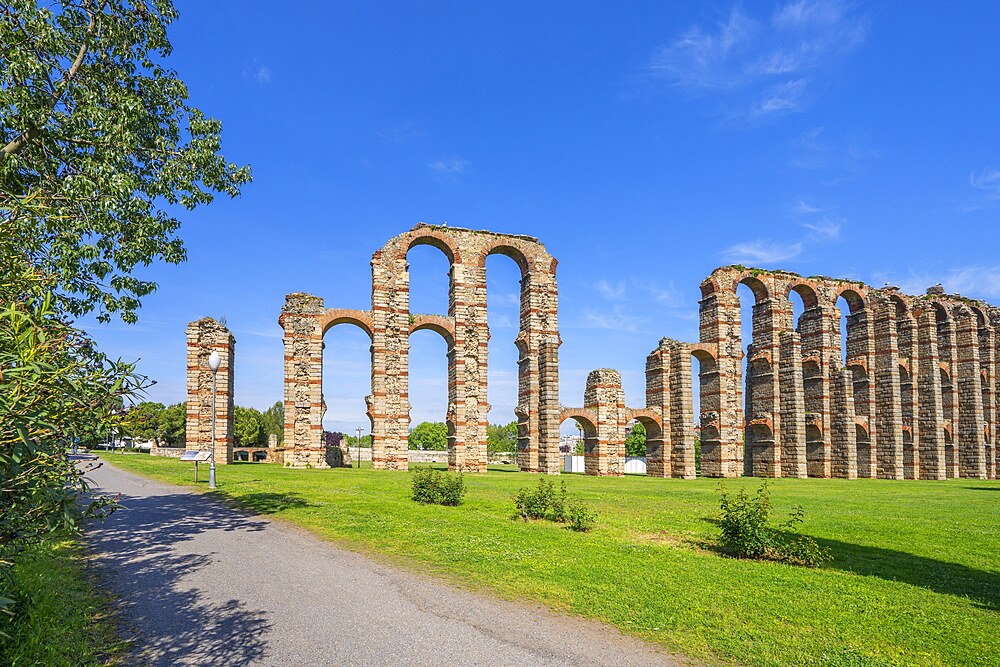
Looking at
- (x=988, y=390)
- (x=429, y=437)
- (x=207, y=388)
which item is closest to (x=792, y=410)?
(x=988, y=390)

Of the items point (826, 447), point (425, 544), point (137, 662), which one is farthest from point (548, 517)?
point (826, 447)

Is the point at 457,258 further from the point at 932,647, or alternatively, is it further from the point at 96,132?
the point at 932,647

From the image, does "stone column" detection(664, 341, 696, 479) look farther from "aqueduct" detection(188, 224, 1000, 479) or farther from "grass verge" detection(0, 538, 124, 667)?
"grass verge" detection(0, 538, 124, 667)

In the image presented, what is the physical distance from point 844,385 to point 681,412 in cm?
1394

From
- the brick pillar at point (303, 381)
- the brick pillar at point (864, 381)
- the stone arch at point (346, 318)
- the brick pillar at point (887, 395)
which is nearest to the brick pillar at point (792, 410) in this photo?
the brick pillar at point (864, 381)

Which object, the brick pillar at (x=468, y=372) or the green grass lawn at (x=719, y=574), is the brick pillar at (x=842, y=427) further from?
the green grass lawn at (x=719, y=574)

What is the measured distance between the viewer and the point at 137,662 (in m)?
5.21

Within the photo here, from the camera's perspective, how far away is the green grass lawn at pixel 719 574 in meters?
6.08

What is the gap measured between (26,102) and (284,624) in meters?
10.1

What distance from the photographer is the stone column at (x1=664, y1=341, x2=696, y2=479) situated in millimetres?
38938

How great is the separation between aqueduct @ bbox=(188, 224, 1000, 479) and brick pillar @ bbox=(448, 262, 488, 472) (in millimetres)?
96

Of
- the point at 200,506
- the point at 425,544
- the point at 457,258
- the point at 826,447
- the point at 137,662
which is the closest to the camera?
the point at 137,662

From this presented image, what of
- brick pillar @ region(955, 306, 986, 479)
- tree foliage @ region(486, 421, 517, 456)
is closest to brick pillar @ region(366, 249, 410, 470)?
brick pillar @ region(955, 306, 986, 479)

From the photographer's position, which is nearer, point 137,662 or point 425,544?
point 137,662
